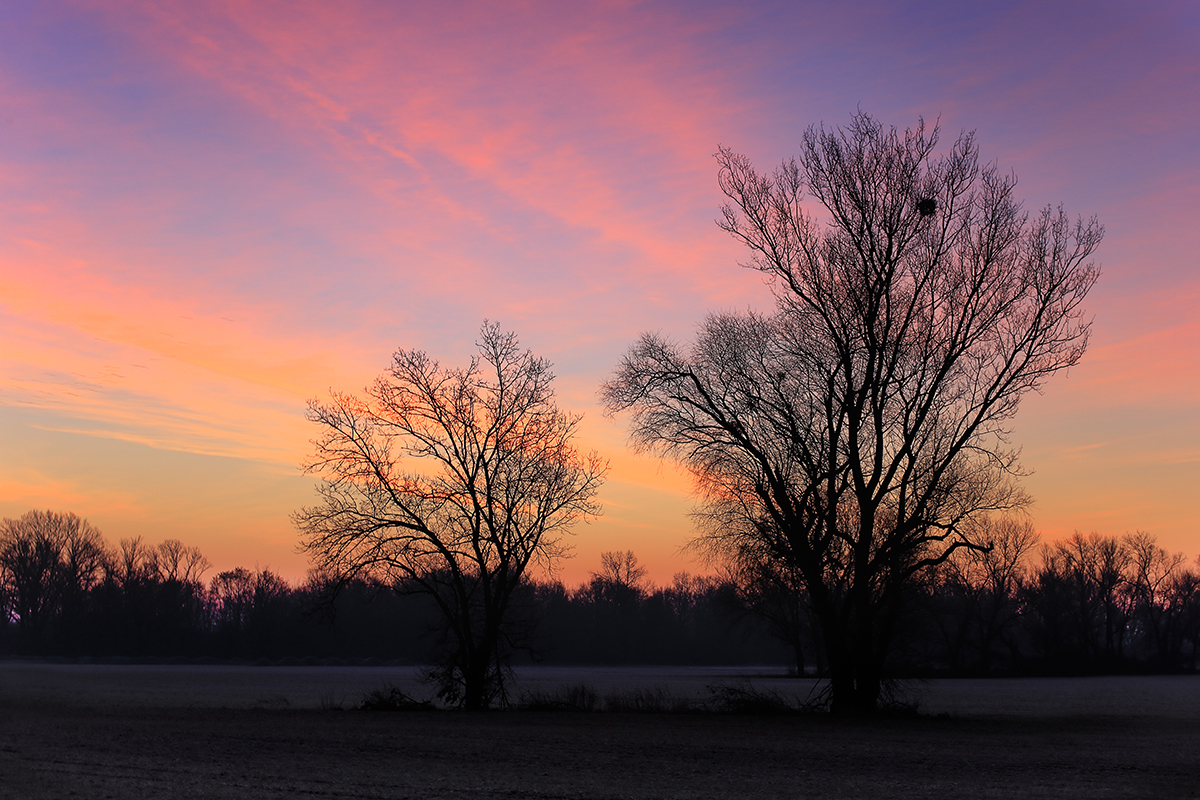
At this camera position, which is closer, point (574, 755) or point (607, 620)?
point (574, 755)

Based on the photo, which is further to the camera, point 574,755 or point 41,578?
point 41,578

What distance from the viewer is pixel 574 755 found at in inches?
761

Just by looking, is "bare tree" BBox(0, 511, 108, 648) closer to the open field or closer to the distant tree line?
the distant tree line

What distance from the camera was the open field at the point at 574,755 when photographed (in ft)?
47.0

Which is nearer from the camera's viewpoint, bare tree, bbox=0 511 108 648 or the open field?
the open field

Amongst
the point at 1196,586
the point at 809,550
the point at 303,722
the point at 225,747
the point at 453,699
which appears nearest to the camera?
the point at 225,747

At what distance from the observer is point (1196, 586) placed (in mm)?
117688

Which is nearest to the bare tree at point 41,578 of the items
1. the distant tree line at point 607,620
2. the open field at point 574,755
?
the distant tree line at point 607,620

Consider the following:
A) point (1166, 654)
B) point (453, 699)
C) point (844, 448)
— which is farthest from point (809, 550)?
point (1166, 654)

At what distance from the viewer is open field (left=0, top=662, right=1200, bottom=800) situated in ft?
47.0

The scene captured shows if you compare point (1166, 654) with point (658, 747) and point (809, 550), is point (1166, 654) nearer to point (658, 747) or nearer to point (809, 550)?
point (809, 550)

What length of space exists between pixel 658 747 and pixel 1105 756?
31.3ft

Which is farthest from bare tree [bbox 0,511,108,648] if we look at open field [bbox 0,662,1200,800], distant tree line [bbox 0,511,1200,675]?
open field [bbox 0,662,1200,800]

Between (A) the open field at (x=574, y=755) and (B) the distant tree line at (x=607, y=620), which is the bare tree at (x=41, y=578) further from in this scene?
(A) the open field at (x=574, y=755)
